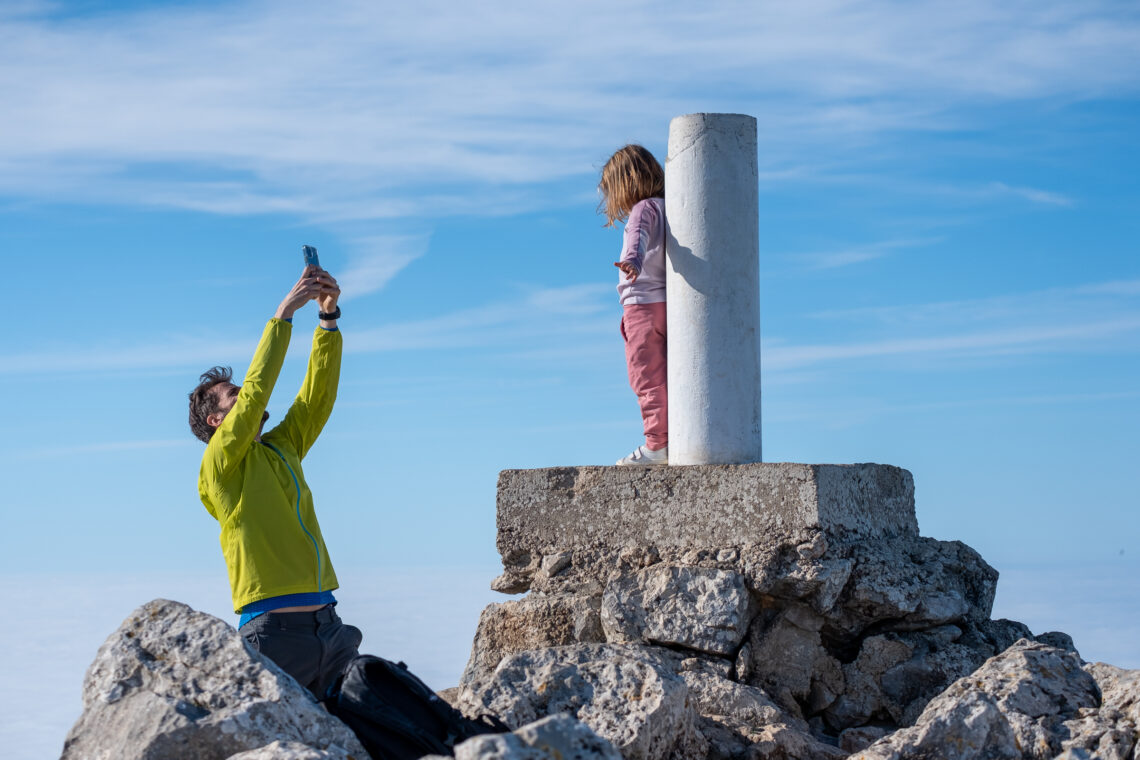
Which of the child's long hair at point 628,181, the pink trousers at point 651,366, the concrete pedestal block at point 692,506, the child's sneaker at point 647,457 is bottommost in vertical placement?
the concrete pedestal block at point 692,506

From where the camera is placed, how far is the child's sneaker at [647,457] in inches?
241

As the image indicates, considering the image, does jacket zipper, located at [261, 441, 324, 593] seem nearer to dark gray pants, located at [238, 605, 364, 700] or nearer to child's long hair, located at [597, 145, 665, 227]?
dark gray pants, located at [238, 605, 364, 700]

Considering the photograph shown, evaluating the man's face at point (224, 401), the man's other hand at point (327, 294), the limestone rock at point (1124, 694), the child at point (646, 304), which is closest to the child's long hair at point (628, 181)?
the child at point (646, 304)

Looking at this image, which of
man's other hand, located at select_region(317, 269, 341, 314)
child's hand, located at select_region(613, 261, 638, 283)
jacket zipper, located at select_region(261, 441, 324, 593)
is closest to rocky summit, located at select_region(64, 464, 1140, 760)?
jacket zipper, located at select_region(261, 441, 324, 593)

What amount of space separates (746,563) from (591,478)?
0.89m

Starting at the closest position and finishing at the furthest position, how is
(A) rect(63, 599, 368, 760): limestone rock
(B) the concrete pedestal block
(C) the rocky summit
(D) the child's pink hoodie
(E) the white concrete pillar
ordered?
(A) rect(63, 599, 368, 760): limestone rock < (C) the rocky summit < (B) the concrete pedestal block < (E) the white concrete pillar < (D) the child's pink hoodie

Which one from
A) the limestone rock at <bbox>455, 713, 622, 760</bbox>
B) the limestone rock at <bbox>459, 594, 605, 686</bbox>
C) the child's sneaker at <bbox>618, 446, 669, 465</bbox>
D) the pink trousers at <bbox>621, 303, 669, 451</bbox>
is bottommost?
the limestone rock at <bbox>455, 713, 622, 760</bbox>

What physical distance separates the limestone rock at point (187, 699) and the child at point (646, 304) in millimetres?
2467

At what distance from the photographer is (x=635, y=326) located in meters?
6.22

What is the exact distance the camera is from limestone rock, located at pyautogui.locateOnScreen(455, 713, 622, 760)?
3098 mm

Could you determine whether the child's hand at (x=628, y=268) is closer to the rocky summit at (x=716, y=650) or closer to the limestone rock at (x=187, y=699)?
the rocky summit at (x=716, y=650)

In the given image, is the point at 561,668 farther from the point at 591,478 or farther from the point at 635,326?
the point at 635,326

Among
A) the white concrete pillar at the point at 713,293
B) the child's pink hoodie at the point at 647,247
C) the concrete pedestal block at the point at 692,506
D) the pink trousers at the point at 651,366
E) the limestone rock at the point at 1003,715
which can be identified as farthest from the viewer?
the pink trousers at the point at 651,366

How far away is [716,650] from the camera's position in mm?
5320
